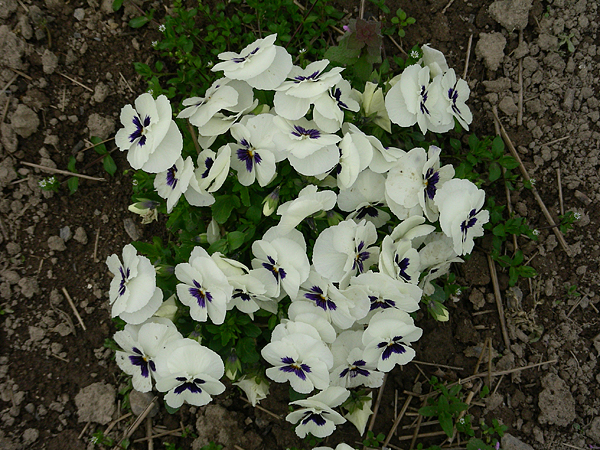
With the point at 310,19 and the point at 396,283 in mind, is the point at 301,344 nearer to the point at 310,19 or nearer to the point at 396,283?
the point at 396,283

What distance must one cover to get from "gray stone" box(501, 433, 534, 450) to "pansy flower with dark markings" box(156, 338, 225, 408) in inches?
60.1

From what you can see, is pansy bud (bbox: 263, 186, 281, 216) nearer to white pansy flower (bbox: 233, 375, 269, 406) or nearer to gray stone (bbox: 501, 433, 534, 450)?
white pansy flower (bbox: 233, 375, 269, 406)

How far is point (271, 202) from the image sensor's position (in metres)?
1.86

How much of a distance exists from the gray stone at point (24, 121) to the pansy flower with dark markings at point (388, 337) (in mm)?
2028

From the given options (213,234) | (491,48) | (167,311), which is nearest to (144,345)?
(167,311)

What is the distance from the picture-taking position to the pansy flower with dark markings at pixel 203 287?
1654mm

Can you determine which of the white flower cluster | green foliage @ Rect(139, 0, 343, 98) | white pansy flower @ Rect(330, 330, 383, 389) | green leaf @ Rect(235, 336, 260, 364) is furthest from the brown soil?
the white flower cluster

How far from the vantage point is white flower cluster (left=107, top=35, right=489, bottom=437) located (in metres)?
1.68

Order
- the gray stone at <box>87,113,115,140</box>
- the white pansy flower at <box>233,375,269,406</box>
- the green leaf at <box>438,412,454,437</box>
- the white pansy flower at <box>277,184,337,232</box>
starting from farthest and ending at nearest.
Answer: the gray stone at <box>87,113,115,140</box> → the green leaf at <box>438,412,454,437</box> → the white pansy flower at <box>233,375,269,406</box> → the white pansy flower at <box>277,184,337,232</box>

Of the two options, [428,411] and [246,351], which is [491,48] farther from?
[246,351]

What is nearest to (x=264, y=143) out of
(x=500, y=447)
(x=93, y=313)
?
(x=93, y=313)

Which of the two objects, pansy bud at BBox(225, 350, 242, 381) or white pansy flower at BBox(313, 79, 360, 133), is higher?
white pansy flower at BBox(313, 79, 360, 133)

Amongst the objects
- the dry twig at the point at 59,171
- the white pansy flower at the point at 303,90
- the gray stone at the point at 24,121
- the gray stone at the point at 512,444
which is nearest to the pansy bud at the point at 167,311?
the white pansy flower at the point at 303,90

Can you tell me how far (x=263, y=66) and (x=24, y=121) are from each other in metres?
1.53
